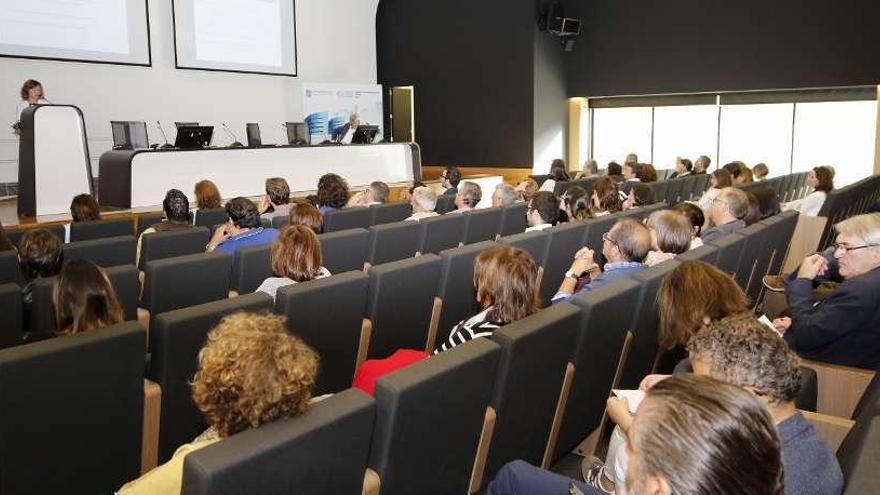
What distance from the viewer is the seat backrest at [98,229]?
4895 millimetres

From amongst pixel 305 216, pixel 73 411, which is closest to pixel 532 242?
pixel 305 216

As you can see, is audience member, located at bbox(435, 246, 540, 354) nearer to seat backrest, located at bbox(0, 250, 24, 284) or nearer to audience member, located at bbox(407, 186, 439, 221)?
seat backrest, located at bbox(0, 250, 24, 284)

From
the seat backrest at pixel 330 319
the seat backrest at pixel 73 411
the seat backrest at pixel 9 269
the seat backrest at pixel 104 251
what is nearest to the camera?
the seat backrest at pixel 73 411

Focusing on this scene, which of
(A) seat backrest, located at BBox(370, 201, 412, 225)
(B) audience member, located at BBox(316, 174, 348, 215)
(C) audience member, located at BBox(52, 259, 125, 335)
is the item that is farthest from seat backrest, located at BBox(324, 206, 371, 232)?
(C) audience member, located at BBox(52, 259, 125, 335)

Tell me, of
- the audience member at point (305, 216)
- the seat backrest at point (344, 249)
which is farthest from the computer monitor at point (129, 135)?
the seat backrest at point (344, 249)

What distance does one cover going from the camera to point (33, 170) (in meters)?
6.99

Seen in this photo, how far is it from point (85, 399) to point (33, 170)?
605 centimetres

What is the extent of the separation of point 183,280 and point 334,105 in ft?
33.6

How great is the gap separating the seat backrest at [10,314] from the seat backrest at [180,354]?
676 millimetres

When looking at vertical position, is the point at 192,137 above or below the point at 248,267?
above

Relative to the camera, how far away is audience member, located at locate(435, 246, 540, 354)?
7.92 feet

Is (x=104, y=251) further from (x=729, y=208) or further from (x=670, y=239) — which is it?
(x=729, y=208)

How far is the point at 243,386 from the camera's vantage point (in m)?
1.44

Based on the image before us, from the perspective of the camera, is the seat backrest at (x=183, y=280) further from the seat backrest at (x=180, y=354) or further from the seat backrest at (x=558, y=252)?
the seat backrest at (x=558, y=252)
